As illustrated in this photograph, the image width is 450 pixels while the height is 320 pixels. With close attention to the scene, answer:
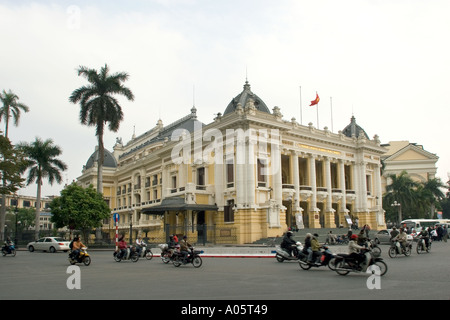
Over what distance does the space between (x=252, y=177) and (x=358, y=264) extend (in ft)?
83.2

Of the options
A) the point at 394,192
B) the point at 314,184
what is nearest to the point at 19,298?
the point at 314,184

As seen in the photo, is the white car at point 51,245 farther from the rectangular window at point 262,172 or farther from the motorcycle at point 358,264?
the motorcycle at point 358,264

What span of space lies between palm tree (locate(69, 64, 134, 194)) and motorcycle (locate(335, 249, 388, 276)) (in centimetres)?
3078

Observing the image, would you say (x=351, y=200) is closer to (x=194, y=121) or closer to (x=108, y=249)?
(x=194, y=121)

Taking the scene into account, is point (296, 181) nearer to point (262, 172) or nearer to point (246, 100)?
point (262, 172)

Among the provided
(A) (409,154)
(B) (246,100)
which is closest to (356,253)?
(B) (246,100)

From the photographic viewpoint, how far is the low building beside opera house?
3944cm

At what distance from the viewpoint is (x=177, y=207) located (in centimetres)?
4056

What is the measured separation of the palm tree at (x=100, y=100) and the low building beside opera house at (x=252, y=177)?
8414mm

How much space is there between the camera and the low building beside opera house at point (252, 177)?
39.4 meters

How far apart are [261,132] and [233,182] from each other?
542 centimetres

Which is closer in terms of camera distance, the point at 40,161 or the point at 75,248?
the point at 75,248

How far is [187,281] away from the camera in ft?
42.9

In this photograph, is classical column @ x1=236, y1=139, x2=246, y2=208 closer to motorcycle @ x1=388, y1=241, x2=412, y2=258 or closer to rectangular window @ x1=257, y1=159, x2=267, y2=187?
rectangular window @ x1=257, y1=159, x2=267, y2=187
